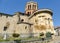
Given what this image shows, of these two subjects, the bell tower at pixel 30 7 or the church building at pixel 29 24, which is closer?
the church building at pixel 29 24

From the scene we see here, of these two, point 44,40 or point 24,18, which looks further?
point 24,18

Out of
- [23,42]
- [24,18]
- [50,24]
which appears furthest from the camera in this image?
[24,18]

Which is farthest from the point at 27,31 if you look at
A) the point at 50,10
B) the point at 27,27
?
the point at 50,10

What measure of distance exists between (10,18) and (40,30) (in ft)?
29.0

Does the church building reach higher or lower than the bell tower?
lower

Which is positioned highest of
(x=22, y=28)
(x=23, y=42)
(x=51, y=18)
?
(x=51, y=18)

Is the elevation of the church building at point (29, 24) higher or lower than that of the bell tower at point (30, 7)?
lower

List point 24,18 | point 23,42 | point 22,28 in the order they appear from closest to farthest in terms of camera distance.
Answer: point 23,42 → point 22,28 → point 24,18

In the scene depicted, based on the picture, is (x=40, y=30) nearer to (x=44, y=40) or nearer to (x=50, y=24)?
(x=50, y=24)

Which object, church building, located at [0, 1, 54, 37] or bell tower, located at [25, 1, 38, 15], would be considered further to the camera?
bell tower, located at [25, 1, 38, 15]

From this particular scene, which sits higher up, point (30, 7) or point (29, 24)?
point (30, 7)

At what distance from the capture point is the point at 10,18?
41.8 metres

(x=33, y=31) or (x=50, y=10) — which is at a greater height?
(x=50, y=10)

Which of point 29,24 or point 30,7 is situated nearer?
point 29,24
